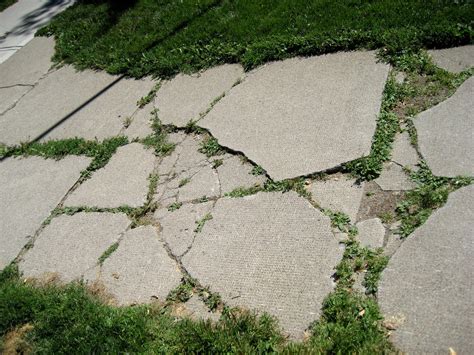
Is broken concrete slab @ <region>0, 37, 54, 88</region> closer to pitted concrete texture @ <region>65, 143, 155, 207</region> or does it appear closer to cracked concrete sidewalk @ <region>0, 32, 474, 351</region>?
cracked concrete sidewalk @ <region>0, 32, 474, 351</region>

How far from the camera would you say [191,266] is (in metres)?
3.08

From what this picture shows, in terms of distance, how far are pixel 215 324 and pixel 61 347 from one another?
0.89 meters

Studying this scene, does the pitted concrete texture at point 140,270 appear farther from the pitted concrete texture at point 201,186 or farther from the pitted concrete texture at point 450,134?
the pitted concrete texture at point 450,134

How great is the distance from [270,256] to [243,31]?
9.59 feet

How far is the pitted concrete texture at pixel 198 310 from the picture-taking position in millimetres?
2785

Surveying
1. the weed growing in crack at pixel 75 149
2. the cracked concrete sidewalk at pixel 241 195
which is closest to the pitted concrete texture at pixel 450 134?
the cracked concrete sidewalk at pixel 241 195

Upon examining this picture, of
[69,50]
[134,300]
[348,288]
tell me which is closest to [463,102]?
[348,288]

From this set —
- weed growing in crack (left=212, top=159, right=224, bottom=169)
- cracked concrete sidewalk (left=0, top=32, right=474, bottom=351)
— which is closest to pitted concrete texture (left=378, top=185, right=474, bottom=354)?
cracked concrete sidewalk (left=0, top=32, right=474, bottom=351)

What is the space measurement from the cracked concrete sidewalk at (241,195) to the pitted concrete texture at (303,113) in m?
0.01

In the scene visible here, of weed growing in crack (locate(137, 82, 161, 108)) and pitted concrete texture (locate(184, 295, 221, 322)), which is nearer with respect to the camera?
pitted concrete texture (locate(184, 295, 221, 322))

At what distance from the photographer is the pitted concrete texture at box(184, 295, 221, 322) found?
2.79 m

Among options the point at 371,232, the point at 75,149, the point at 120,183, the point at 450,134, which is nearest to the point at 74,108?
the point at 75,149

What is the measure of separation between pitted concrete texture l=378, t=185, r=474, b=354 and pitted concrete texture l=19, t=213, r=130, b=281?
1.89 m

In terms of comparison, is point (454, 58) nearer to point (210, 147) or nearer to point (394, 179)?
point (394, 179)
